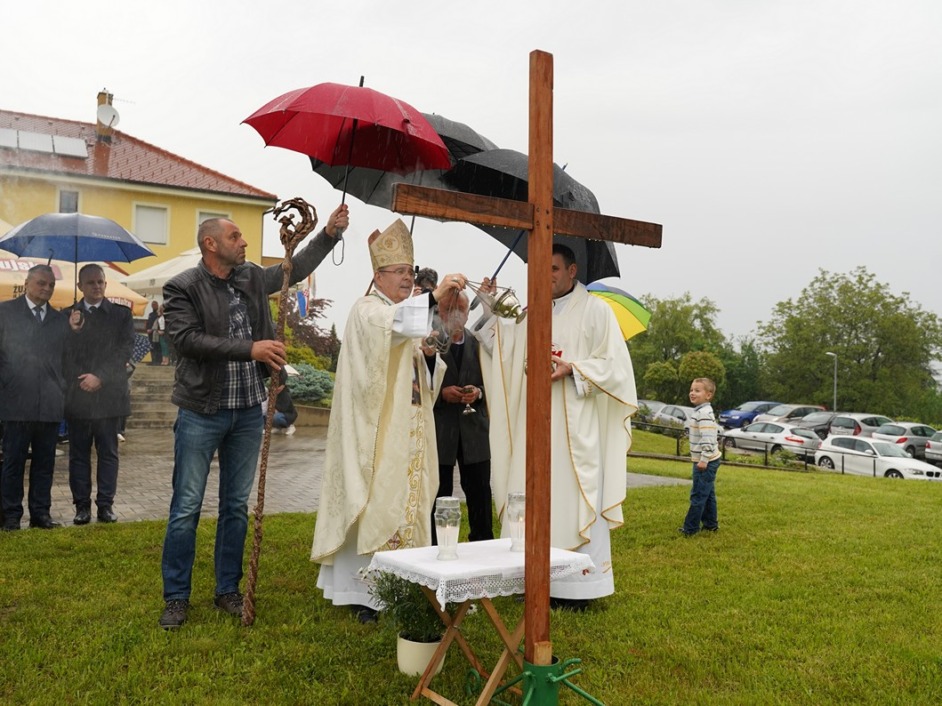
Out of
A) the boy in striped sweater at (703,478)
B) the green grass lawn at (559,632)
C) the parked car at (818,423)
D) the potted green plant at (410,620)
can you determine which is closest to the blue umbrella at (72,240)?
the green grass lawn at (559,632)

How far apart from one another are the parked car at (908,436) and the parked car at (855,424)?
0.52 metres

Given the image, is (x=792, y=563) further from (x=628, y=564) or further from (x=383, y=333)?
(x=383, y=333)

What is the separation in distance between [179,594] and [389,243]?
84.6 inches

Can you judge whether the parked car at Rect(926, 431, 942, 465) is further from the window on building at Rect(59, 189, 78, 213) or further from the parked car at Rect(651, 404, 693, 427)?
the window on building at Rect(59, 189, 78, 213)

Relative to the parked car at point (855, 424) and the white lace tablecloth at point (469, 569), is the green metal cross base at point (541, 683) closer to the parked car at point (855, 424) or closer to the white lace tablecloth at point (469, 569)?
the white lace tablecloth at point (469, 569)

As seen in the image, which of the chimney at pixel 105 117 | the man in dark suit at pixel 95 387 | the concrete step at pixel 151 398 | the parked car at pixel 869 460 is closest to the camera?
the man in dark suit at pixel 95 387

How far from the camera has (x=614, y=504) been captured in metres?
5.00

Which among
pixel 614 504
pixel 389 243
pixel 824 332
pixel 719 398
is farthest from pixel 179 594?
pixel 719 398

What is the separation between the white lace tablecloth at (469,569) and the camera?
3125mm

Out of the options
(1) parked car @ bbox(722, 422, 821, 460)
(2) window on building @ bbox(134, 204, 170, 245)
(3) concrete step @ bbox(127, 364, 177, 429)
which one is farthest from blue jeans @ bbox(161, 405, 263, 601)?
(1) parked car @ bbox(722, 422, 821, 460)

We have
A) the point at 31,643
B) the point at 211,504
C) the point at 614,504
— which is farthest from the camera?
the point at 211,504

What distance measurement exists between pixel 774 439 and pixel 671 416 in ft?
24.7

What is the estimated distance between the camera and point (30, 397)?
6.71 metres

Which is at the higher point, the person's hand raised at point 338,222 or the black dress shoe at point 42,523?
the person's hand raised at point 338,222
